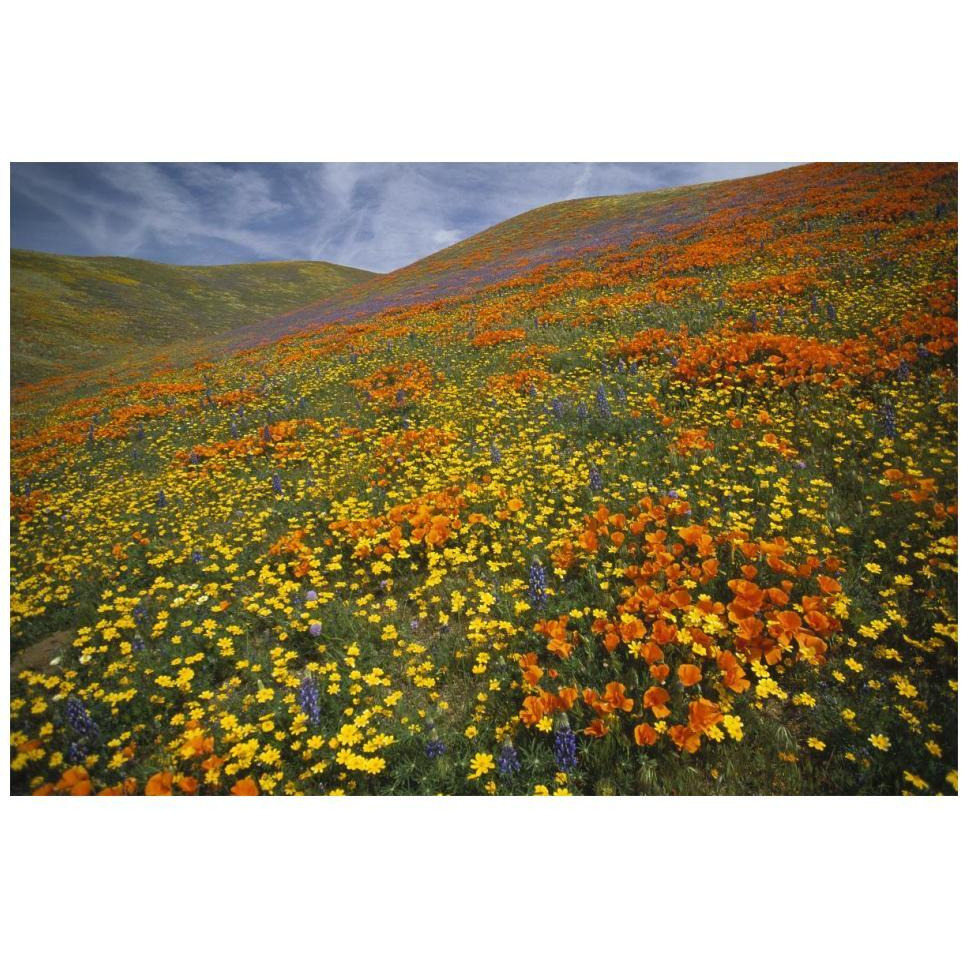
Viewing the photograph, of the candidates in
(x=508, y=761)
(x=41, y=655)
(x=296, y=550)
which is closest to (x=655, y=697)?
(x=508, y=761)

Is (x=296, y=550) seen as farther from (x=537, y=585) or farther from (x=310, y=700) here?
(x=537, y=585)

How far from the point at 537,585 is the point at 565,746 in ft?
3.49

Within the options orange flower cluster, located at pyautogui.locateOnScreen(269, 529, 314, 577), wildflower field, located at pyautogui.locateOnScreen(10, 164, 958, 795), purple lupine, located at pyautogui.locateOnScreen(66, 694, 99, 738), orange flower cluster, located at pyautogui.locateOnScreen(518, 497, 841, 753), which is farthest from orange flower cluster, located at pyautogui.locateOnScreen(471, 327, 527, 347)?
purple lupine, located at pyautogui.locateOnScreen(66, 694, 99, 738)

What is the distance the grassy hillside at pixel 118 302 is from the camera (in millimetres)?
6489

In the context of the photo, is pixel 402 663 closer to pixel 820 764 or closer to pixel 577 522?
pixel 577 522

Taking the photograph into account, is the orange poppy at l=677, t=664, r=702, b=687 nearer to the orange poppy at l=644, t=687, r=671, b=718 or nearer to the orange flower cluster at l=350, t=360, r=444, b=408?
the orange poppy at l=644, t=687, r=671, b=718

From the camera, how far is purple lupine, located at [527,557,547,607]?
321 cm

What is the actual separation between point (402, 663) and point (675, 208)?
2031 cm

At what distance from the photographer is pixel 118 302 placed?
1966 cm

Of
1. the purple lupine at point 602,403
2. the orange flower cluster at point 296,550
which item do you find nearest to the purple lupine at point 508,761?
the orange flower cluster at point 296,550

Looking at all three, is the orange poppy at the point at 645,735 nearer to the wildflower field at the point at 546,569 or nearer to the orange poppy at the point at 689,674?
the wildflower field at the point at 546,569

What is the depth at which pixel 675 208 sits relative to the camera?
58.4 feet

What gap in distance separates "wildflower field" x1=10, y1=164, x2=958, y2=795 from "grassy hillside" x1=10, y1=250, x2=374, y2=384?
1732 mm

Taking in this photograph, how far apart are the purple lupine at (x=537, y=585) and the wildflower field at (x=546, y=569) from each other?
3cm
